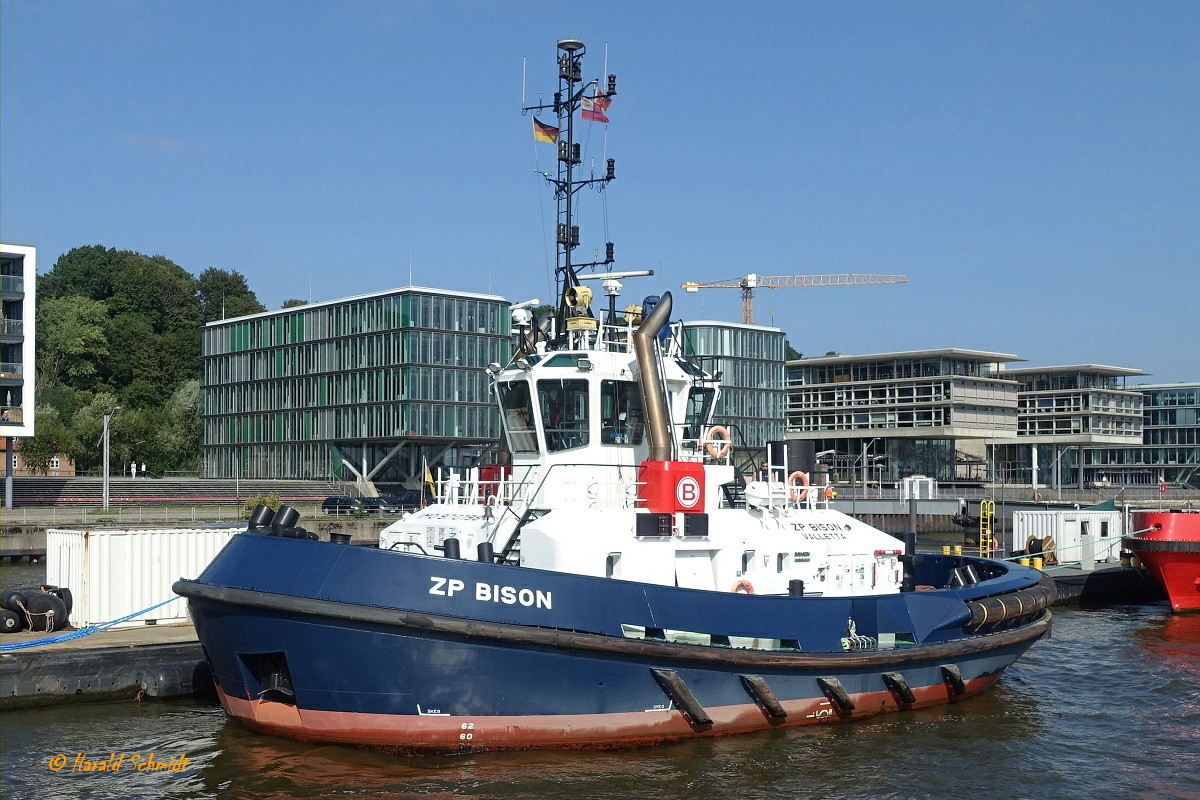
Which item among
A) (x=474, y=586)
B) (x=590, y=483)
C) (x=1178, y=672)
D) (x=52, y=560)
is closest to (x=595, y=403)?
(x=590, y=483)

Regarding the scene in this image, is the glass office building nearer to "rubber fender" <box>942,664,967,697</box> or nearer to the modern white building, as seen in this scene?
the modern white building

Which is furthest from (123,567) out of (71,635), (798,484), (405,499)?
(405,499)

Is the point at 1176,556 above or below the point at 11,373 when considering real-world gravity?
below

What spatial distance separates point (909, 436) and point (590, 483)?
62777 millimetres

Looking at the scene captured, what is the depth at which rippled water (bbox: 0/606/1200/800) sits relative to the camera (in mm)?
10227

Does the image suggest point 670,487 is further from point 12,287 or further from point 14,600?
point 12,287

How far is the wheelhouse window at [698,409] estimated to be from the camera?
13609 millimetres

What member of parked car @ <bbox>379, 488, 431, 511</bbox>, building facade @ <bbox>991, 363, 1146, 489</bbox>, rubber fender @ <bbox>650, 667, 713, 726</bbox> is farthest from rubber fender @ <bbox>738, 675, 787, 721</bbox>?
building facade @ <bbox>991, 363, 1146, 489</bbox>

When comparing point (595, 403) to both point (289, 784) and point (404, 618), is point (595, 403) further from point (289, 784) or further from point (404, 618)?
point (289, 784)

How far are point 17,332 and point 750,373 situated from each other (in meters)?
39.1

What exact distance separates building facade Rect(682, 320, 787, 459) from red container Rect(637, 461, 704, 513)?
Answer: 2025 inches

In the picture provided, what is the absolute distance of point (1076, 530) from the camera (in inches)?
1102

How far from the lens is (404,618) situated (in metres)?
10.1

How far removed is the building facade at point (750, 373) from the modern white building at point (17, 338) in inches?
1335
